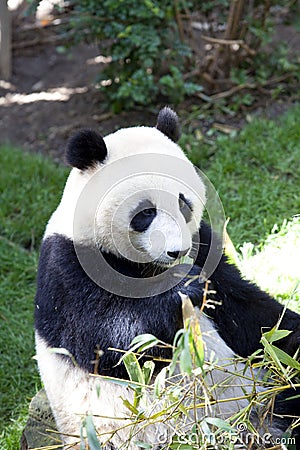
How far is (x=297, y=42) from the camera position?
758 centimetres

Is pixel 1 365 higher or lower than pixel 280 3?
lower

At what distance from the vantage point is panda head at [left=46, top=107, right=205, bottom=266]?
9.27 ft

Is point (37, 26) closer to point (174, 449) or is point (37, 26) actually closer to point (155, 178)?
point (155, 178)

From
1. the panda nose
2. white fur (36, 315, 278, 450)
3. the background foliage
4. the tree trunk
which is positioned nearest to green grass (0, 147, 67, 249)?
the background foliage

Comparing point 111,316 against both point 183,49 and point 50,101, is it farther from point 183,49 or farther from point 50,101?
point 50,101

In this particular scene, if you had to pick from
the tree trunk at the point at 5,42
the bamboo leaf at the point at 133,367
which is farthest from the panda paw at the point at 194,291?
the tree trunk at the point at 5,42

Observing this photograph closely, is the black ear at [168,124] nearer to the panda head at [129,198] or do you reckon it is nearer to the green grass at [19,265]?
the panda head at [129,198]

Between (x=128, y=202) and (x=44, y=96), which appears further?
(x=44, y=96)

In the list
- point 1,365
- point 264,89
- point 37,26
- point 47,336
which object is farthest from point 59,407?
point 37,26

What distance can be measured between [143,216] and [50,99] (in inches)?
205

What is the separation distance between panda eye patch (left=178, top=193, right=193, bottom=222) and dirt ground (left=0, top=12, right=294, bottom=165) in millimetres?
3754

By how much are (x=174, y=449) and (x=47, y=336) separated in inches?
33.3

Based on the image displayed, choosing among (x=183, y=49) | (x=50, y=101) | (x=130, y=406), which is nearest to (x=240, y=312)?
(x=130, y=406)

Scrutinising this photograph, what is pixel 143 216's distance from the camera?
287cm
